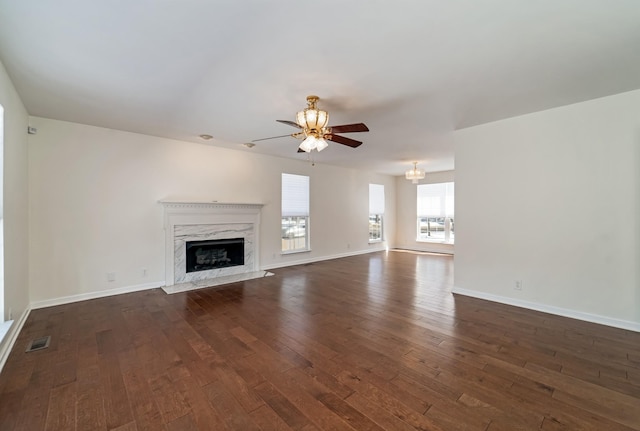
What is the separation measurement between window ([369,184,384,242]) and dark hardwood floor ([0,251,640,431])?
17.4 ft

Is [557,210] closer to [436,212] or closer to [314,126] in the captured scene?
[314,126]

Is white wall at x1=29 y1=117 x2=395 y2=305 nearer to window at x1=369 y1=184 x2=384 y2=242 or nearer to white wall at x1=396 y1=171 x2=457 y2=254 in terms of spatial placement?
window at x1=369 y1=184 x2=384 y2=242

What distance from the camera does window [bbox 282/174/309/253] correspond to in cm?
668

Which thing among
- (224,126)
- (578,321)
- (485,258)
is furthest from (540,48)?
(224,126)

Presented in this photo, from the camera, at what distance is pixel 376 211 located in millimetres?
9148

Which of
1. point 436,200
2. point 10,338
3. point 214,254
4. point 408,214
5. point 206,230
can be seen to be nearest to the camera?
point 10,338

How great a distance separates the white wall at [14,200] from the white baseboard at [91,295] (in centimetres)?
23

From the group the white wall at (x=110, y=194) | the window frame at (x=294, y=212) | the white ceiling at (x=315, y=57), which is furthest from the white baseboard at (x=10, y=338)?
the window frame at (x=294, y=212)

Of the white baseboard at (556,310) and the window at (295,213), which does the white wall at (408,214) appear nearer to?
the window at (295,213)

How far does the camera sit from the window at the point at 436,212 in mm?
8570

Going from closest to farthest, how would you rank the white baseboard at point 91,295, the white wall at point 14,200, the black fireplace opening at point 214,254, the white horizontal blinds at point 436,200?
the white wall at point 14,200 < the white baseboard at point 91,295 < the black fireplace opening at point 214,254 < the white horizontal blinds at point 436,200

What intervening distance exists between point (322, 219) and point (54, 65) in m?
5.68

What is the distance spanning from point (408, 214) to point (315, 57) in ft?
26.0

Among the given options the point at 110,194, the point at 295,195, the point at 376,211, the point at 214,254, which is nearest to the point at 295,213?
the point at 295,195
